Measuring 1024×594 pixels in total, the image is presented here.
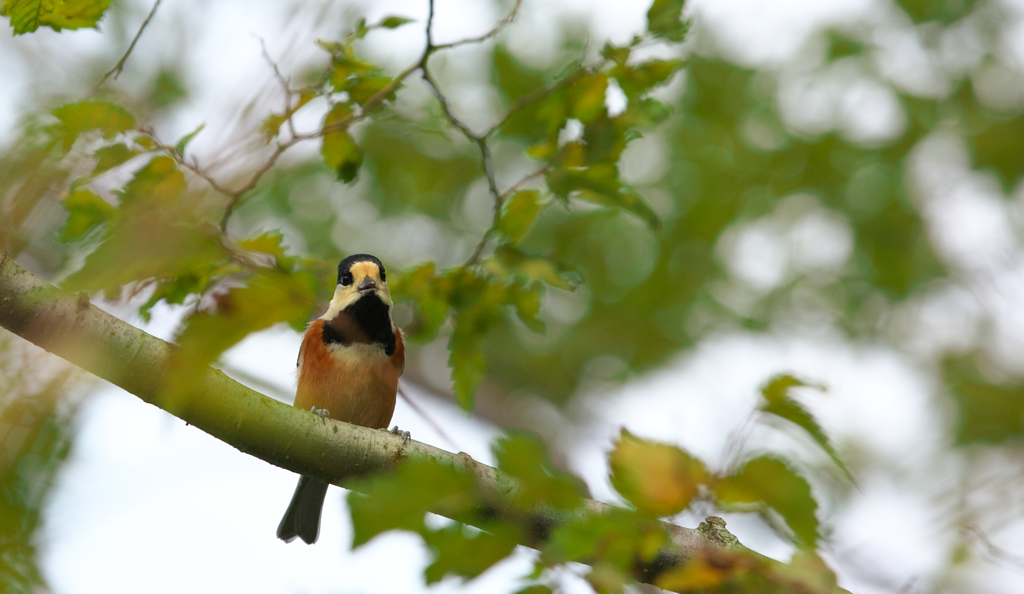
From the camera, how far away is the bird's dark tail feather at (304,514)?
25.4ft

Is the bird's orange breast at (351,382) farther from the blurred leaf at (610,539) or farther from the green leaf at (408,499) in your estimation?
the blurred leaf at (610,539)

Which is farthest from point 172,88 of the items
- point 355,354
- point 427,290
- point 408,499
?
point 408,499

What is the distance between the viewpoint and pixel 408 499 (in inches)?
90.5

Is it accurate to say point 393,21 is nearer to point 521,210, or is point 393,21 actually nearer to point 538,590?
point 521,210

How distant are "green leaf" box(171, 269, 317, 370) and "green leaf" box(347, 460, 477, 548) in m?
0.84

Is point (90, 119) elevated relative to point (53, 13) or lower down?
lower down

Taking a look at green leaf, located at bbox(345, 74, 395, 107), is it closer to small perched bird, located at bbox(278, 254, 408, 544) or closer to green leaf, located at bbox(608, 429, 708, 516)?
small perched bird, located at bbox(278, 254, 408, 544)

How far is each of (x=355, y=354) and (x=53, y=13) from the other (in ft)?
12.6

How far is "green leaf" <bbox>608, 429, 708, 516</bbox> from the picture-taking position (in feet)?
8.04

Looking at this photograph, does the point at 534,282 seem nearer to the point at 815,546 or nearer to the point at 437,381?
the point at 815,546

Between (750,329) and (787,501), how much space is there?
39.0 feet

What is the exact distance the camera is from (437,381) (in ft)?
38.6

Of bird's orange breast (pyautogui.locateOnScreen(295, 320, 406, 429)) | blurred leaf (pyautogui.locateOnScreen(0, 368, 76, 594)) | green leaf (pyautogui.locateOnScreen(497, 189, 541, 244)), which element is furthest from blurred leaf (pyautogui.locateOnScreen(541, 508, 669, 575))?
bird's orange breast (pyautogui.locateOnScreen(295, 320, 406, 429))

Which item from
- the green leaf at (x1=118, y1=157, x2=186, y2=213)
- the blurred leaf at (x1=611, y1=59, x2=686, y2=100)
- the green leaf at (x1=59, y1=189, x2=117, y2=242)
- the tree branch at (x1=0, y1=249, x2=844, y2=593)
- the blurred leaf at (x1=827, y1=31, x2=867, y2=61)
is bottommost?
the tree branch at (x1=0, y1=249, x2=844, y2=593)
